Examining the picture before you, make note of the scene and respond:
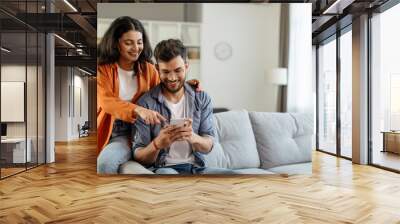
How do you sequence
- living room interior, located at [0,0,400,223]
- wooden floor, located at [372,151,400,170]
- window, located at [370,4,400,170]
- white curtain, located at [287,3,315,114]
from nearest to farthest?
1. living room interior, located at [0,0,400,223]
2. white curtain, located at [287,3,315,114]
3. window, located at [370,4,400,170]
4. wooden floor, located at [372,151,400,170]

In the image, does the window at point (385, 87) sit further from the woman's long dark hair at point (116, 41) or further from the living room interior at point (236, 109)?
the woman's long dark hair at point (116, 41)

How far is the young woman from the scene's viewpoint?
6.20 meters

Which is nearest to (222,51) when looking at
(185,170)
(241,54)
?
(241,54)

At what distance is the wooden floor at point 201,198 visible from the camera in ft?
13.0

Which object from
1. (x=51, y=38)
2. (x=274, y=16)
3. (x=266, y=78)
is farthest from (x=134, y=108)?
(x=51, y=38)

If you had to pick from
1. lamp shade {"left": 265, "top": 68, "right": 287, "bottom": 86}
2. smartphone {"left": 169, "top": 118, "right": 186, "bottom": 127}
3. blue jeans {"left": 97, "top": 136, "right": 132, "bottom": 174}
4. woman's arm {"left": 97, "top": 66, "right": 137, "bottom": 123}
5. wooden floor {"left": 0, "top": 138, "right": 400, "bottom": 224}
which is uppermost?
lamp shade {"left": 265, "top": 68, "right": 287, "bottom": 86}

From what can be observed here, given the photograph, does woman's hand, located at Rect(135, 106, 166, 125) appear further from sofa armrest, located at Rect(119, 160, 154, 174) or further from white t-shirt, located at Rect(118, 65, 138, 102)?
sofa armrest, located at Rect(119, 160, 154, 174)

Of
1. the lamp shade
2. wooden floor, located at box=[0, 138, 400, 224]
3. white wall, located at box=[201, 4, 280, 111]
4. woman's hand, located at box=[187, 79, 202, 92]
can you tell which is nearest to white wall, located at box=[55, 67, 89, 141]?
→ wooden floor, located at box=[0, 138, 400, 224]

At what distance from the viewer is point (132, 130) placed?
6.18 metres

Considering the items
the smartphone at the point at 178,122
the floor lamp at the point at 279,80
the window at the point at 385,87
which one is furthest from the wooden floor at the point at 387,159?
the smartphone at the point at 178,122

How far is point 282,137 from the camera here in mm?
6504

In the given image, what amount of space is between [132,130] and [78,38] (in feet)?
17.7

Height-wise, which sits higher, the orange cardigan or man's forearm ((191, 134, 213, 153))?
the orange cardigan

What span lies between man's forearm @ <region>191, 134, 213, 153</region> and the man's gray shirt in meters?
0.06
